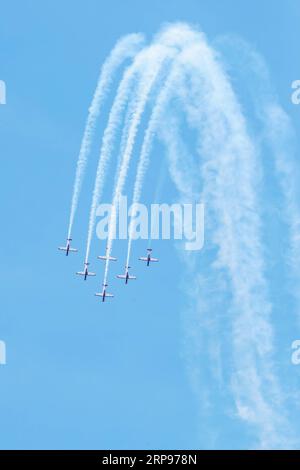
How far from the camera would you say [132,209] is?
358 ft

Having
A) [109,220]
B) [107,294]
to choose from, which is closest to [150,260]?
[107,294]

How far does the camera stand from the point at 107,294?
120 m

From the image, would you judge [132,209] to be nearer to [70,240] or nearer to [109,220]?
[109,220]

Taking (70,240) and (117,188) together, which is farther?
(70,240)
